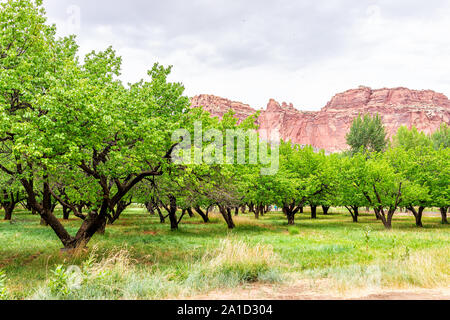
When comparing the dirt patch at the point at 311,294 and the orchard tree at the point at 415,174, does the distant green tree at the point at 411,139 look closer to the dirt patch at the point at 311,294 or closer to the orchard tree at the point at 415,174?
the orchard tree at the point at 415,174

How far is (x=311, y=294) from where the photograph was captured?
759 cm

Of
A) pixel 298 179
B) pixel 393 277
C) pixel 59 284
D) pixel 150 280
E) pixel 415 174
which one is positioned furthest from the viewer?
pixel 415 174

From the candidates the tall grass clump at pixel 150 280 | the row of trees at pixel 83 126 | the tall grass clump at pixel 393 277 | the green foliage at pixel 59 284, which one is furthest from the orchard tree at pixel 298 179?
the green foliage at pixel 59 284

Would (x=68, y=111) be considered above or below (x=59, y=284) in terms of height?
above

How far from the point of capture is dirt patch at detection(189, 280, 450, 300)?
22.9 feet

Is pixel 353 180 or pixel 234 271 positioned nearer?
pixel 234 271

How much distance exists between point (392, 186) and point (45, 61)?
103 feet

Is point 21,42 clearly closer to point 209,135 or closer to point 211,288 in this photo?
point 209,135

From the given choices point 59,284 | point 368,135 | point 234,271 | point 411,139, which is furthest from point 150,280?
point 368,135

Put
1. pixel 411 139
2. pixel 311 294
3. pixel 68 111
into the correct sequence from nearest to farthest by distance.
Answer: pixel 311 294
pixel 68 111
pixel 411 139

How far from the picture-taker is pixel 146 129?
39.2 feet

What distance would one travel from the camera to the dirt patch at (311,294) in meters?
6.97

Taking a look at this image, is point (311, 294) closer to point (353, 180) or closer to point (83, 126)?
point (83, 126)
